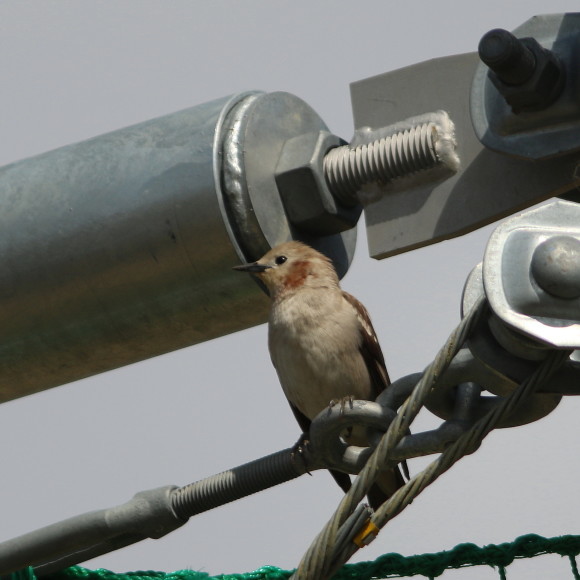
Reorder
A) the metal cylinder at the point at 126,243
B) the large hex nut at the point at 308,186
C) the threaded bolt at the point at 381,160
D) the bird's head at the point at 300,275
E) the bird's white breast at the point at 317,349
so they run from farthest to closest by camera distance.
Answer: the bird's white breast at the point at 317,349
the bird's head at the point at 300,275
the large hex nut at the point at 308,186
the threaded bolt at the point at 381,160
the metal cylinder at the point at 126,243

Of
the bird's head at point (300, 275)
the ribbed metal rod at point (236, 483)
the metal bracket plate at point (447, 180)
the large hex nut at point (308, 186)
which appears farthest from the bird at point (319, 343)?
the ribbed metal rod at point (236, 483)

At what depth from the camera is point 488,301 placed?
10.2 ft

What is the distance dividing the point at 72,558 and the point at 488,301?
155 cm

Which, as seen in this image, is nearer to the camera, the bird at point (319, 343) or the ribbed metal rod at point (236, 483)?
the ribbed metal rod at point (236, 483)

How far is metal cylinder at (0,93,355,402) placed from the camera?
3578 millimetres

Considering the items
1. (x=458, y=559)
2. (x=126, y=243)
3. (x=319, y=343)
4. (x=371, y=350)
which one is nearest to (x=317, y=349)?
(x=319, y=343)

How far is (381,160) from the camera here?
3.79m

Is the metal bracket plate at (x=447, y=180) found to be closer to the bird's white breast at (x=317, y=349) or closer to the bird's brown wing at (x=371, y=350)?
the bird's white breast at (x=317, y=349)

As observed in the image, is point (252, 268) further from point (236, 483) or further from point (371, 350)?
point (371, 350)

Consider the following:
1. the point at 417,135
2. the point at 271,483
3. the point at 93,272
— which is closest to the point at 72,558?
the point at 271,483

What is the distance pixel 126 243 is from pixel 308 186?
23.4 inches

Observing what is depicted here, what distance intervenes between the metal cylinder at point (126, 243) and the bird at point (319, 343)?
7.16 ft

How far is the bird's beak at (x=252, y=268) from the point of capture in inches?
143

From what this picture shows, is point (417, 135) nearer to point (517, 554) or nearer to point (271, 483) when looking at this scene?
point (271, 483)
